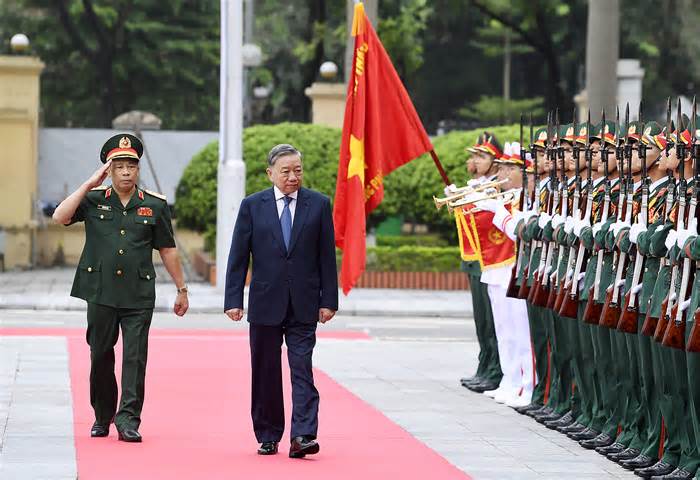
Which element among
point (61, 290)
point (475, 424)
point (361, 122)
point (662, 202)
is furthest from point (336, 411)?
point (61, 290)

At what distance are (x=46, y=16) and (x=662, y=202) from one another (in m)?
38.0

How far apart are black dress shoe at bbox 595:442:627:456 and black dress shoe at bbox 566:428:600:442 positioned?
0.44 m

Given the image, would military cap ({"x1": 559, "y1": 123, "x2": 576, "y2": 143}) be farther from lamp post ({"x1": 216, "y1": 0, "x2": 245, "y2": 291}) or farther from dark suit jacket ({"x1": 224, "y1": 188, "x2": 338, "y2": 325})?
lamp post ({"x1": 216, "y1": 0, "x2": 245, "y2": 291})

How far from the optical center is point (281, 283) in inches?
424

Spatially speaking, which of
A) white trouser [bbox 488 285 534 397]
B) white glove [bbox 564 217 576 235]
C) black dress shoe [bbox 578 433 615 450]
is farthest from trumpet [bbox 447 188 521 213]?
black dress shoe [bbox 578 433 615 450]

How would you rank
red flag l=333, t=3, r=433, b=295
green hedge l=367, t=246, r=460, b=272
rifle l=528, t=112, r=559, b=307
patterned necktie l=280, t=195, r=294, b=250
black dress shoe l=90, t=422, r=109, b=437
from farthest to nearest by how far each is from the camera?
1. green hedge l=367, t=246, r=460, b=272
2. red flag l=333, t=3, r=433, b=295
3. rifle l=528, t=112, r=559, b=307
4. black dress shoe l=90, t=422, r=109, b=437
5. patterned necktie l=280, t=195, r=294, b=250

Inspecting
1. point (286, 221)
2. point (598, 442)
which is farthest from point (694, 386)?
point (286, 221)

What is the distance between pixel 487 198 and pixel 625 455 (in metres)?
3.74

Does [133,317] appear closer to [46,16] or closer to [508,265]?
[508,265]

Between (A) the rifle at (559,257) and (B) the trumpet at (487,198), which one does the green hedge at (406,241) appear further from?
(A) the rifle at (559,257)

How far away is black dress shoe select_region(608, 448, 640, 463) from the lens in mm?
10664

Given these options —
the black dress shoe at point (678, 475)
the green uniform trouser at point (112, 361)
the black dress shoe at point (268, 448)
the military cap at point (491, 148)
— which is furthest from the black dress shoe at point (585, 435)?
the military cap at point (491, 148)

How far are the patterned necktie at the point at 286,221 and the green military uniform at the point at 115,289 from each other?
3.19 ft

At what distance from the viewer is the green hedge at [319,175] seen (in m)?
30.0
